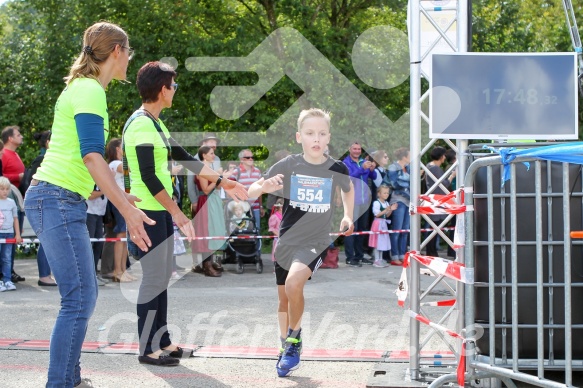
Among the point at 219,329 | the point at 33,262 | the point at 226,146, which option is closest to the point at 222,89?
the point at 226,146

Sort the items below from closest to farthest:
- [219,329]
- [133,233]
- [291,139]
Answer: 1. [133,233]
2. [219,329]
3. [291,139]

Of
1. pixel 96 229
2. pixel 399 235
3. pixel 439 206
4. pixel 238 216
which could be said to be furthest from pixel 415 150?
pixel 399 235

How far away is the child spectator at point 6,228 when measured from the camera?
1023cm

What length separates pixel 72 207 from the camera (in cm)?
476

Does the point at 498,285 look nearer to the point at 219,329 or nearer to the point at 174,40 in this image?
the point at 219,329

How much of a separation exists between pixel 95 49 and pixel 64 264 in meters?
1.29

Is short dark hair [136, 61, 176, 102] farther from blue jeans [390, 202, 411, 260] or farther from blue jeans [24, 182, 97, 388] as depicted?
blue jeans [390, 202, 411, 260]

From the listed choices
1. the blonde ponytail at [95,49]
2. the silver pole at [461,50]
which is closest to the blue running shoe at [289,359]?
the silver pole at [461,50]

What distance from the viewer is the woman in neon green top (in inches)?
237

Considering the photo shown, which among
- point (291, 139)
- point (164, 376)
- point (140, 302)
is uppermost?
point (291, 139)

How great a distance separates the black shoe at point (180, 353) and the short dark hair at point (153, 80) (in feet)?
6.21

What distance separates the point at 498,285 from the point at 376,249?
8.36 meters

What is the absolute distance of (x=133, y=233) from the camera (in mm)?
4645

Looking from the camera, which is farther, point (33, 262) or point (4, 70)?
point (4, 70)
